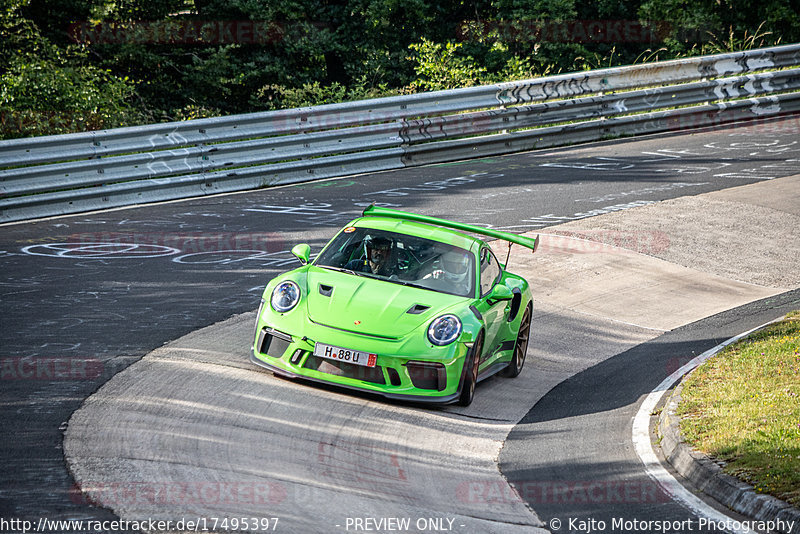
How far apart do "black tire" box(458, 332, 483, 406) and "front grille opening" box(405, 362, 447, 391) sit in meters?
0.23

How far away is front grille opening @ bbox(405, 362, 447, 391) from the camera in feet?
25.8

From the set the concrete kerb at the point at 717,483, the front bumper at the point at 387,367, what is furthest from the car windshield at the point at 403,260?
the concrete kerb at the point at 717,483

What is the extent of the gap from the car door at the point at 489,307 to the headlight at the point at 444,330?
46cm

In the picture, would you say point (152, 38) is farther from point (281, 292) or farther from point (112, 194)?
point (281, 292)

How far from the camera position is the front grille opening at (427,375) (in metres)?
7.85

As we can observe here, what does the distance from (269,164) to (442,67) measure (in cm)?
815

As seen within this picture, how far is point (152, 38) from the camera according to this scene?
24.2m

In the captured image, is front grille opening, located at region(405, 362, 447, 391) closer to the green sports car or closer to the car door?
the green sports car

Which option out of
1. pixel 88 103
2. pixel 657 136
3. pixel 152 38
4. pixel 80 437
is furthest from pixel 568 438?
pixel 152 38

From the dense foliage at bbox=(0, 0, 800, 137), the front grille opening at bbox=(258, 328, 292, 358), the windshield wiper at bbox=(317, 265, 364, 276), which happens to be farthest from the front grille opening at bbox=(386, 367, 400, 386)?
the dense foliage at bbox=(0, 0, 800, 137)

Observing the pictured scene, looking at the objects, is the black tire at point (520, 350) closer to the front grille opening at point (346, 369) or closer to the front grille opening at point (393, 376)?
the front grille opening at point (393, 376)

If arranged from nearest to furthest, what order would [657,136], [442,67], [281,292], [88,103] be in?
[281,292]
[88,103]
[657,136]
[442,67]

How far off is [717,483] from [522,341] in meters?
3.31

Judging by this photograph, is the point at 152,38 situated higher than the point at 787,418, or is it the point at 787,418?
the point at 152,38
